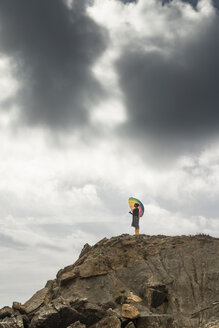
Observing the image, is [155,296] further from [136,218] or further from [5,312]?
[5,312]

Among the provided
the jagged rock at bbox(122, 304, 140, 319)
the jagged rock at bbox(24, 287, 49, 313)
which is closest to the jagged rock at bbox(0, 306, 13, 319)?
the jagged rock at bbox(24, 287, 49, 313)

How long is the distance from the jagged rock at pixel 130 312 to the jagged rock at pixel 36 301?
1290cm

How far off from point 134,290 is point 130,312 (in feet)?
23.6

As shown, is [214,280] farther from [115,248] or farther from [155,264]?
[115,248]

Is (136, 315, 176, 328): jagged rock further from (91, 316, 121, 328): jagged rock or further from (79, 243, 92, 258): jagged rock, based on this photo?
(79, 243, 92, 258): jagged rock

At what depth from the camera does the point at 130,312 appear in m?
33.4

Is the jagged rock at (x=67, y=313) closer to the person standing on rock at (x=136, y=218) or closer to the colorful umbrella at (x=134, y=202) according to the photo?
the person standing on rock at (x=136, y=218)

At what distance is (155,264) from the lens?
44.7 m

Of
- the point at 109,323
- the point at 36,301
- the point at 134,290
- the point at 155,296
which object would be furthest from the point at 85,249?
the point at 109,323

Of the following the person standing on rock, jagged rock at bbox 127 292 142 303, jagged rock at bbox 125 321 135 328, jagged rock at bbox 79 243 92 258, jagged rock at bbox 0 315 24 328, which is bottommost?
jagged rock at bbox 0 315 24 328

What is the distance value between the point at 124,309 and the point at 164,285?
26.6ft

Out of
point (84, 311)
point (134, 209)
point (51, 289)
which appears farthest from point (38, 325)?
point (134, 209)

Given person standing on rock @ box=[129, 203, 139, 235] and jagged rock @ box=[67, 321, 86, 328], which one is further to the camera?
person standing on rock @ box=[129, 203, 139, 235]

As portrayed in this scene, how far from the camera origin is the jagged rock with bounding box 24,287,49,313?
133 feet
